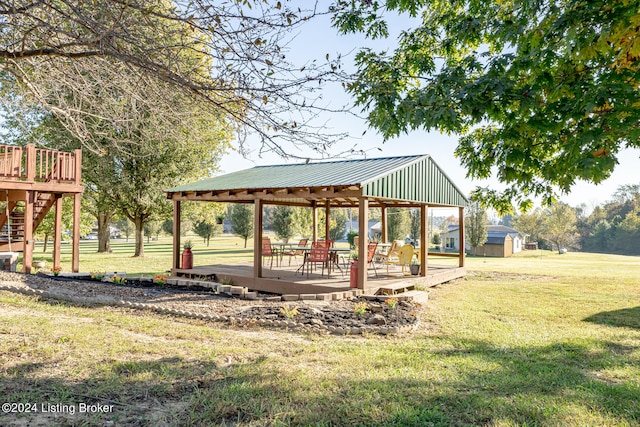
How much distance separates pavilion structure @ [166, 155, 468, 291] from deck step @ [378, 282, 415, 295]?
56 centimetres

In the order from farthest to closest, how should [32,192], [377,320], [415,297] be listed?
[32,192] < [415,297] < [377,320]

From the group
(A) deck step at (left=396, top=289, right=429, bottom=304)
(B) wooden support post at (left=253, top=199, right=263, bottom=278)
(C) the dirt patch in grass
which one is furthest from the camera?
(C) the dirt patch in grass

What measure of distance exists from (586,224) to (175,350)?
78516mm

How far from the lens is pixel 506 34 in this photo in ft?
15.6

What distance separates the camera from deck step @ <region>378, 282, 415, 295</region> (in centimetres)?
991

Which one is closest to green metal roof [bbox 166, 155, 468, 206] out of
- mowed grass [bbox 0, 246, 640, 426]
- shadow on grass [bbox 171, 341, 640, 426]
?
mowed grass [bbox 0, 246, 640, 426]

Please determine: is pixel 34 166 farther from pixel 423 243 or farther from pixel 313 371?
pixel 313 371

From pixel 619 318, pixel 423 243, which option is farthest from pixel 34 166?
pixel 619 318

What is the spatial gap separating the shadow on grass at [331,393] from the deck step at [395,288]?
512 cm

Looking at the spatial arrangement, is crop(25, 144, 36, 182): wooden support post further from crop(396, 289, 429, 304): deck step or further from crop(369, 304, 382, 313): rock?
crop(396, 289, 429, 304): deck step

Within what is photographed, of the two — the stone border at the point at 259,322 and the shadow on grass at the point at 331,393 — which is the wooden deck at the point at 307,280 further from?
the shadow on grass at the point at 331,393

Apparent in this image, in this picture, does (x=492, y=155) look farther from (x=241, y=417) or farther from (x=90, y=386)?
(x=90, y=386)

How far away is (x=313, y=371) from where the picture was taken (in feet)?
13.8

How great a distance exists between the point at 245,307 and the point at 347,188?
376cm
